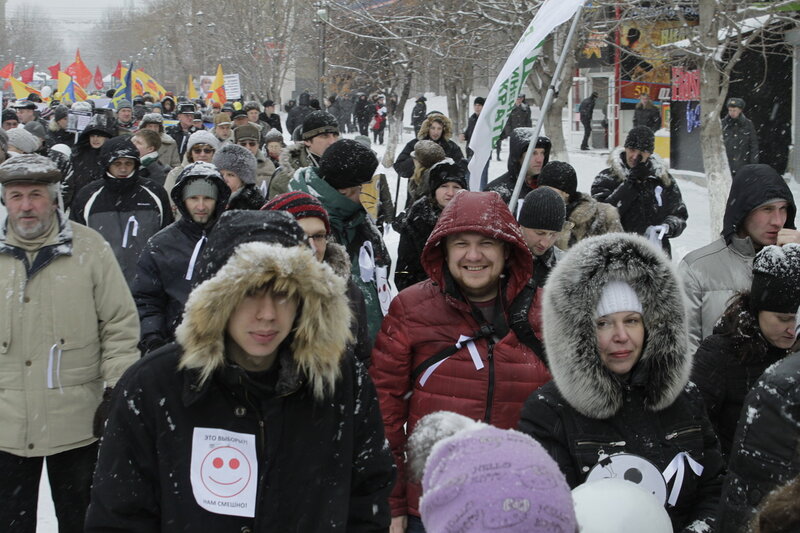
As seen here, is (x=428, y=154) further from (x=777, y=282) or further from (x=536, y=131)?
(x=777, y=282)

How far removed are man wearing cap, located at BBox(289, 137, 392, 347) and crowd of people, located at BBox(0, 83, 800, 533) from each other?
15 mm

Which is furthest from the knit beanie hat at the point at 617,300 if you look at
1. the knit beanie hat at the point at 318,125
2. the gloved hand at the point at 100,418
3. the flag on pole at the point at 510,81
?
the knit beanie hat at the point at 318,125

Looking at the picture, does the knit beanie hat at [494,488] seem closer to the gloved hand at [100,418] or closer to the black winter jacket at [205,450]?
the black winter jacket at [205,450]

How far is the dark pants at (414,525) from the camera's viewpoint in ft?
10.9

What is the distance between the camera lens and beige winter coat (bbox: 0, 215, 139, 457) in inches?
155

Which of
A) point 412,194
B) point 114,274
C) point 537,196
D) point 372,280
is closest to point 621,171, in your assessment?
point 412,194

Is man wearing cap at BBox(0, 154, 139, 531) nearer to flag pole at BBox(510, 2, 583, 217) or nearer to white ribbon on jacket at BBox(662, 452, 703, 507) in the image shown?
white ribbon on jacket at BBox(662, 452, 703, 507)

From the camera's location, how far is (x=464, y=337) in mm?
3354

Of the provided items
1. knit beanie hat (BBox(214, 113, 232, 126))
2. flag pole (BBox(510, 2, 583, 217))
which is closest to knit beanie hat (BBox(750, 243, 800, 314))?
flag pole (BBox(510, 2, 583, 217))

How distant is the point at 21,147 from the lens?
927cm

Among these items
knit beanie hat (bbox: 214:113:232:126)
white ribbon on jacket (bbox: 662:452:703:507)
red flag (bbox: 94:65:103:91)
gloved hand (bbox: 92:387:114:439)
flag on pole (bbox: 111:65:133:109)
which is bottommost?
gloved hand (bbox: 92:387:114:439)

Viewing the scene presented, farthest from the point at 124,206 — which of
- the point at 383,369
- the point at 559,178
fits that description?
the point at 383,369

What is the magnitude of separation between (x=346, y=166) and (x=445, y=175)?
1844mm

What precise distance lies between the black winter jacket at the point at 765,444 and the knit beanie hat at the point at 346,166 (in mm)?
2760
